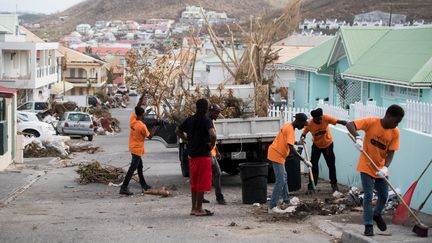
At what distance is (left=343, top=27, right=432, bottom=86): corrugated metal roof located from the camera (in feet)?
78.8

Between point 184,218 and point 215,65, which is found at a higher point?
point 215,65

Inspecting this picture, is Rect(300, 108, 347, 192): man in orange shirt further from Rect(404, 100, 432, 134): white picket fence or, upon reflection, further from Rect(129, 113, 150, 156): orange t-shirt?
Rect(129, 113, 150, 156): orange t-shirt

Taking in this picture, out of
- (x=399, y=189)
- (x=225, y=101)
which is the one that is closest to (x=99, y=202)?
(x=225, y=101)

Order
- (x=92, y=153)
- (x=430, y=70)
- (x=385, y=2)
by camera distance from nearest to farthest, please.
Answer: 1. (x=430, y=70)
2. (x=92, y=153)
3. (x=385, y=2)

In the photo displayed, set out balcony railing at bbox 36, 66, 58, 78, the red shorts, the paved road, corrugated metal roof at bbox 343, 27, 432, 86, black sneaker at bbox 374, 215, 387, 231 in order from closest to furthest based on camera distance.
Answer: black sneaker at bbox 374, 215, 387, 231, the paved road, the red shorts, corrugated metal roof at bbox 343, 27, 432, 86, balcony railing at bbox 36, 66, 58, 78

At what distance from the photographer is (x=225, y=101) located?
1866 centimetres

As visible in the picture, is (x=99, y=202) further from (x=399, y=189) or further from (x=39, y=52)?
(x=39, y=52)

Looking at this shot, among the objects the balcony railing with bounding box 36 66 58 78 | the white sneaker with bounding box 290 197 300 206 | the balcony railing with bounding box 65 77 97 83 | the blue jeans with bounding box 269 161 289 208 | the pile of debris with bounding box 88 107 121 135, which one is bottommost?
the pile of debris with bounding box 88 107 121 135

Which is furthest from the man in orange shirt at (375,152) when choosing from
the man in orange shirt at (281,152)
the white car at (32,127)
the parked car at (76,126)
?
the parked car at (76,126)

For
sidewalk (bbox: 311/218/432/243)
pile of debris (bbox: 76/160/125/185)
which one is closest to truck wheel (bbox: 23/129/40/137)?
pile of debris (bbox: 76/160/125/185)

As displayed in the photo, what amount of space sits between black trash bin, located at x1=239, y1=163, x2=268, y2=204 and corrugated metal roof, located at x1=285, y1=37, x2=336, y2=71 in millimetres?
19094

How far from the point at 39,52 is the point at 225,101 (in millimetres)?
47558

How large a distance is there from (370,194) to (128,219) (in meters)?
4.22

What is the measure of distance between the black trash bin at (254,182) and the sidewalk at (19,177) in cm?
457
